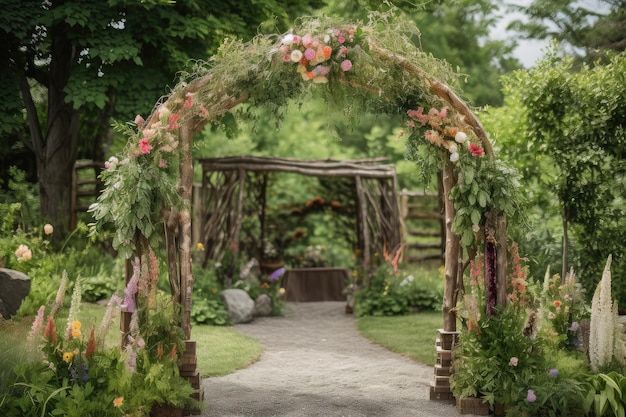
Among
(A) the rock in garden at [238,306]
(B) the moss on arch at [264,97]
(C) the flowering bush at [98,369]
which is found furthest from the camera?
(A) the rock in garden at [238,306]

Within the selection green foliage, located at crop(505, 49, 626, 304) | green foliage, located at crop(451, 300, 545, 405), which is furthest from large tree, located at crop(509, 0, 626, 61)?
green foliage, located at crop(451, 300, 545, 405)

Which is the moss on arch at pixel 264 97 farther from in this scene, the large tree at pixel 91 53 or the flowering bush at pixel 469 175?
the large tree at pixel 91 53

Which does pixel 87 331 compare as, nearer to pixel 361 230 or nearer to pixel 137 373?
pixel 137 373

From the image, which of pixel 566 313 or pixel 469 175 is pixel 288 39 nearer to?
pixel 469 175

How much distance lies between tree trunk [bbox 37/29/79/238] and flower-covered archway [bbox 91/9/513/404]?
6.09 metres

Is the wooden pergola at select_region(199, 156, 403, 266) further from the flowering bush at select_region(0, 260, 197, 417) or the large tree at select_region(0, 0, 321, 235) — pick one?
the flowering bush at select_region(0, 260, 197, 417)

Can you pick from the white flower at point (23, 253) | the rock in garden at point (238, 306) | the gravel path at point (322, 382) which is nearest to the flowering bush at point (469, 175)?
the gravel path at point (322, 382)

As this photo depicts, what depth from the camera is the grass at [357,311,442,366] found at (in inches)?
338

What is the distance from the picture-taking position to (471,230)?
6.02m

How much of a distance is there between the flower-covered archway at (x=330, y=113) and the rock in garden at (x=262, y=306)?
5.84 m

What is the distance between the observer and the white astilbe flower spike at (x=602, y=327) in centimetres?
562

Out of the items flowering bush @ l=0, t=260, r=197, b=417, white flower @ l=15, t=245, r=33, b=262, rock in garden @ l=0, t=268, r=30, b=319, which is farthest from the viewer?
white flower @ l=15, t=245, r=33, b=262

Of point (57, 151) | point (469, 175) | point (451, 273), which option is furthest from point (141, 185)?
point (57, 151)

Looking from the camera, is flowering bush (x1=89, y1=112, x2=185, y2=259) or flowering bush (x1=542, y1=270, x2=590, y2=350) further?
flowering bush (x1=542, y1=270, x2=590, y2=350)
